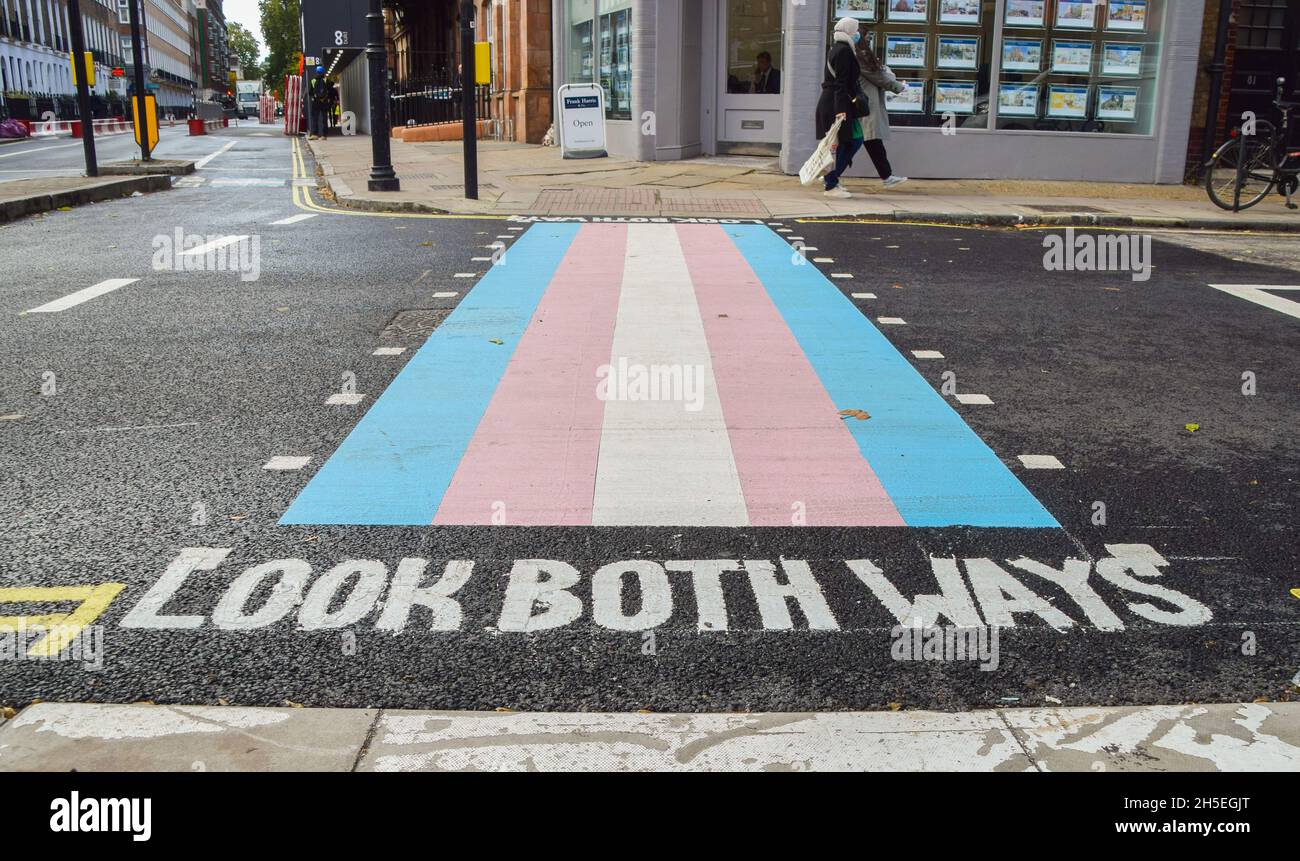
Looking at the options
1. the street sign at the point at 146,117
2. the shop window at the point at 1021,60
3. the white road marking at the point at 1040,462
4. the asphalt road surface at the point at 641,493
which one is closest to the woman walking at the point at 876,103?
the shop window at the point at 1021,60

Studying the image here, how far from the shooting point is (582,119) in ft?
60.3

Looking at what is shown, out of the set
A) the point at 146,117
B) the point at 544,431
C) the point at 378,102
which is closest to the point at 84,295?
the point at 544,431

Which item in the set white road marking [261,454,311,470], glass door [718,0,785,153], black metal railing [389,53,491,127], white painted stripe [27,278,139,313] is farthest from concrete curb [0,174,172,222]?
black metal railing [389,53,491,127]

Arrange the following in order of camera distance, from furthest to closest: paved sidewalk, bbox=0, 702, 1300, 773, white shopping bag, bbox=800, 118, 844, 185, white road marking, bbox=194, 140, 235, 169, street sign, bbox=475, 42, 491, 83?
white road marking, bbox=194, 140, 235, 169 → white shopping bag, bbox=800, 118, 844, 185 → street sign, bbox=475, 42, 491, 83 → paved sidewalk, bbox=0, 702, 1300, 773

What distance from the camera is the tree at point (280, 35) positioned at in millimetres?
99725

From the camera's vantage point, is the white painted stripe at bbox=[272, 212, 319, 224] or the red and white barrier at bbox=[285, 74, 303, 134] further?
the red and white barrier at bbox=[285, 74, 303, 134]

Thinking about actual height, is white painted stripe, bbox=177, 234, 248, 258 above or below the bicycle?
below

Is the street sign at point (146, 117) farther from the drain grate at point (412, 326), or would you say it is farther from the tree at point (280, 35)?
the tree at point (280, 35)

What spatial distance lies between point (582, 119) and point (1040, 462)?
1522 cm

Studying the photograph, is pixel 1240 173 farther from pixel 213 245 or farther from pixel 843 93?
pixel 213 245

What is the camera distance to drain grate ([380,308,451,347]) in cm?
621

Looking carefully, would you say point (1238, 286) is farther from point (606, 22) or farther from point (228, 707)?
point (606, 22)

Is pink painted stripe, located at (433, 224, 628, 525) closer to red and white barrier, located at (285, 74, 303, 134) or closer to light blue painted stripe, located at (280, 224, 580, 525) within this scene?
light blue painted stripe, located at (280, 224, 580, 525)

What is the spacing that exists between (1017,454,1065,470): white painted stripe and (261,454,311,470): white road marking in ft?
8.98
